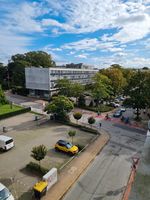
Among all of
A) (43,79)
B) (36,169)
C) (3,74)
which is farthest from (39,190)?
(3,74)

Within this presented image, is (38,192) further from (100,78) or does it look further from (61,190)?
(100,78)

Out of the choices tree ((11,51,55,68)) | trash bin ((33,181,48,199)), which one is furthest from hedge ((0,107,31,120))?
tree ((11,51,55,68))

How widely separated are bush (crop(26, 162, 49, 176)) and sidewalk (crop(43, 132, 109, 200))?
165 cm

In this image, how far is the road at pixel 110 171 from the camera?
16312 mm

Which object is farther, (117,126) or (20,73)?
(20,73)

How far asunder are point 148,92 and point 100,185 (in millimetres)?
25987

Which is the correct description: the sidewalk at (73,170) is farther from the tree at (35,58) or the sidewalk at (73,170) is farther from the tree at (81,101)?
the tree at (35,58)

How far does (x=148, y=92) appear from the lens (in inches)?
1506

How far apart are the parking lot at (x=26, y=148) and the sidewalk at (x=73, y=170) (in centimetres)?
138

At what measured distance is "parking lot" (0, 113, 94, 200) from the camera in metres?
17.5

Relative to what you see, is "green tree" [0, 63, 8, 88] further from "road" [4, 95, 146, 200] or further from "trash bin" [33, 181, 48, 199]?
"trash bin" [33, 181, 48, 199]

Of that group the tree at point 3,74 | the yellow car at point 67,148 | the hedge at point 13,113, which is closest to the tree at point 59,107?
the hedge at point 13,113

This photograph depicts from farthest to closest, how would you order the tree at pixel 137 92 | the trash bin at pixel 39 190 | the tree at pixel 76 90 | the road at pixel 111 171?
the tree at pixel 76 90
the tree at pixel 137 92
the road at pixel 111 171
the trash bin at pixel 39 190

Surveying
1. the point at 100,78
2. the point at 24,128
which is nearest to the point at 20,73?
the point at 100,78
